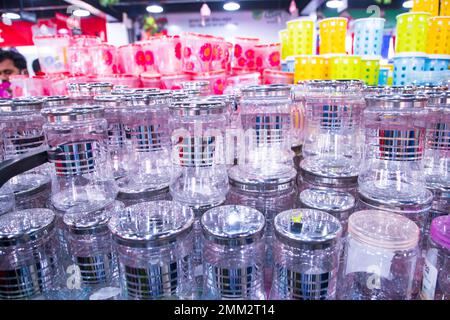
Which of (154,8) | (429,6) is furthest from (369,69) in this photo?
(154,8)

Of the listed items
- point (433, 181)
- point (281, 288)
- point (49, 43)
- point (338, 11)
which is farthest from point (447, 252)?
point (338, 11)

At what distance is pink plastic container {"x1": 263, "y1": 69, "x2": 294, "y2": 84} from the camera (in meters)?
2.19

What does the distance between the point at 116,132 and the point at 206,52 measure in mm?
1514

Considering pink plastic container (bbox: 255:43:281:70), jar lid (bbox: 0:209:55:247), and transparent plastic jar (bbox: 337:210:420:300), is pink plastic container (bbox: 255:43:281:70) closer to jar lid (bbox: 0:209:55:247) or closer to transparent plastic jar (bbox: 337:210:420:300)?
transparent plastic jar (bbox: 337:210:420:300)

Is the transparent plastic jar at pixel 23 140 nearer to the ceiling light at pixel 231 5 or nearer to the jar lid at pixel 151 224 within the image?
the jar lid at pixel 151 224

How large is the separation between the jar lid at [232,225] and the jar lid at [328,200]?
17 centimetres

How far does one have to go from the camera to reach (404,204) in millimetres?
798

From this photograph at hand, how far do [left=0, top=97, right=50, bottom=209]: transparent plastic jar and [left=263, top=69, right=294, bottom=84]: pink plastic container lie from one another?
159 centimetres

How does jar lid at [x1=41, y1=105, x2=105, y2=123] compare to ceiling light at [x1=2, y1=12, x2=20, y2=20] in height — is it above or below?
below

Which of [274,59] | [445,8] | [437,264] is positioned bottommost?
[437,264]

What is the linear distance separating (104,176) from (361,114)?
0.94 meters

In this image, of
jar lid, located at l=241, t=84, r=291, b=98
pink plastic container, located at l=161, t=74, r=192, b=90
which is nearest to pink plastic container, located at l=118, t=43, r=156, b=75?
pink plastic container, located at l=161, t=74, r=192, b=90

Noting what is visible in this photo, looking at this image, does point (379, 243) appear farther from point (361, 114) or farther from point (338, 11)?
point (338, 11)

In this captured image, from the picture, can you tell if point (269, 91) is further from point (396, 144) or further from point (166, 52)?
point (166, 52)
